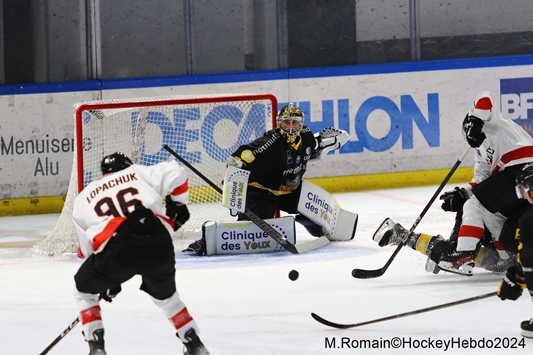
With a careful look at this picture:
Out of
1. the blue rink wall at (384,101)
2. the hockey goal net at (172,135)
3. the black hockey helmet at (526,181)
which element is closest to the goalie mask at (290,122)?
the hockey goal net at (172,135)

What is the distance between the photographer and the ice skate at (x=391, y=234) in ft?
19.2

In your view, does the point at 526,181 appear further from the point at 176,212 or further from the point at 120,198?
the point at 120,198

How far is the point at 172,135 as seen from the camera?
770 cm

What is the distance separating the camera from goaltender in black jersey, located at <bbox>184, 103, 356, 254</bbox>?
6.60m

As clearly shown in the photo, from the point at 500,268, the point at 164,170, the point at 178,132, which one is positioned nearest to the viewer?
the point at 164,170

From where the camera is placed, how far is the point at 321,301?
527 cm

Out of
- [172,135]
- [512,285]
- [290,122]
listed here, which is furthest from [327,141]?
[512,285]

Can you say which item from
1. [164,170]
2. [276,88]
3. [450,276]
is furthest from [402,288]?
[276,88]

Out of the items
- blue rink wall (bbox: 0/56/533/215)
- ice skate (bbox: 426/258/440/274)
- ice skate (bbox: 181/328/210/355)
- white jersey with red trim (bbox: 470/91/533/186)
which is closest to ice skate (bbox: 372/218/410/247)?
ice skate (bbox: 426/258/440/274)

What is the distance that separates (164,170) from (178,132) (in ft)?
12.0

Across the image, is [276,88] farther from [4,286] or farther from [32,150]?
[4,286]

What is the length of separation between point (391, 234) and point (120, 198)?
218 centimetres

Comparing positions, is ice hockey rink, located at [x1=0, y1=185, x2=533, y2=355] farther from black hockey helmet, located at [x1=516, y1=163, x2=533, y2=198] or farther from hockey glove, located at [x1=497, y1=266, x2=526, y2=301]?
black hockey helmet, located at [x1=516, y1=163, x2=533, y2=198]

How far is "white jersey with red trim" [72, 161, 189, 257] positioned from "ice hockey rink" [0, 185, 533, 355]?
1.96 feet
